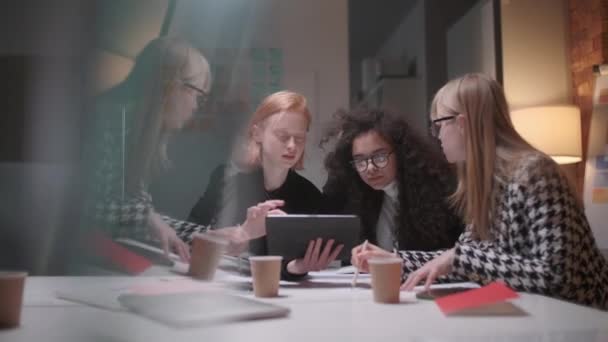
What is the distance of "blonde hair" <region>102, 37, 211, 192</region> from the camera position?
62 centimetres

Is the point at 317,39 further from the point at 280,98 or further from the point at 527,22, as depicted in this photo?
the point at 527,22

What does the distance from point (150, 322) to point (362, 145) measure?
84 cm

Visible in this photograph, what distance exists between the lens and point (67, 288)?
26.2 inches

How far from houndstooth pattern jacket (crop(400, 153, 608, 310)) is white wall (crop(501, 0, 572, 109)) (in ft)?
2.75

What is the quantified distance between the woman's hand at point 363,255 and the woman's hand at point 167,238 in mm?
395

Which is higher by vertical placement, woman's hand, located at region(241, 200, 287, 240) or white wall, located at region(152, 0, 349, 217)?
white wall, located at region(152, 0, 349, 217)

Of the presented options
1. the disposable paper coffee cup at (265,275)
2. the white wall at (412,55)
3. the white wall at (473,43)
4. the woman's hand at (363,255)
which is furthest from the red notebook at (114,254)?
the white wall at (473,43)

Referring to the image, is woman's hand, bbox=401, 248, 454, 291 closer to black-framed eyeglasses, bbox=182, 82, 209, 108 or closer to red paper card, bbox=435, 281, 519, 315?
red paper card, bbox=435, 281, 519, 315

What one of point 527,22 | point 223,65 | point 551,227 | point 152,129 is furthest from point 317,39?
point 527,22

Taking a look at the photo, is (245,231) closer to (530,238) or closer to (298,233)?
(298,233)

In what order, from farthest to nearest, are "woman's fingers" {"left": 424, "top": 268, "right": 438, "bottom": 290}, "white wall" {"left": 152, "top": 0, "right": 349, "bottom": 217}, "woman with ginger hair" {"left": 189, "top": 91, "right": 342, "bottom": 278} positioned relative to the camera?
1. "woman's fingers" {"left": 424, "top": 268, "right": 438, "bottom": 290}
2. "woman with ginger hair" {"left": 189, "top": 91, "right": 342, "bottom": 278}
3. "white wall" {"left": 152, "top": 0, "right": 349, "bottom": 217}

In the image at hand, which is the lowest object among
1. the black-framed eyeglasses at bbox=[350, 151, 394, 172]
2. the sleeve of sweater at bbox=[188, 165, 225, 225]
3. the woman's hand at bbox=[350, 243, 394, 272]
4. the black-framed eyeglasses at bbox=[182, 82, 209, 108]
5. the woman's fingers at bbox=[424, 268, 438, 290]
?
the woman's fingers at bbox=[424, 268, 438, 290]

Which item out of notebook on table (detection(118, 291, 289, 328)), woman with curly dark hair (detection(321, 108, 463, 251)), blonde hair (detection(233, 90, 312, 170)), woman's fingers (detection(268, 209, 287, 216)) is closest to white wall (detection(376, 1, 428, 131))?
woman with curly dark hair (detection(321, 108, 463, 251))

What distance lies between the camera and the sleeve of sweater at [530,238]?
0.93 m
